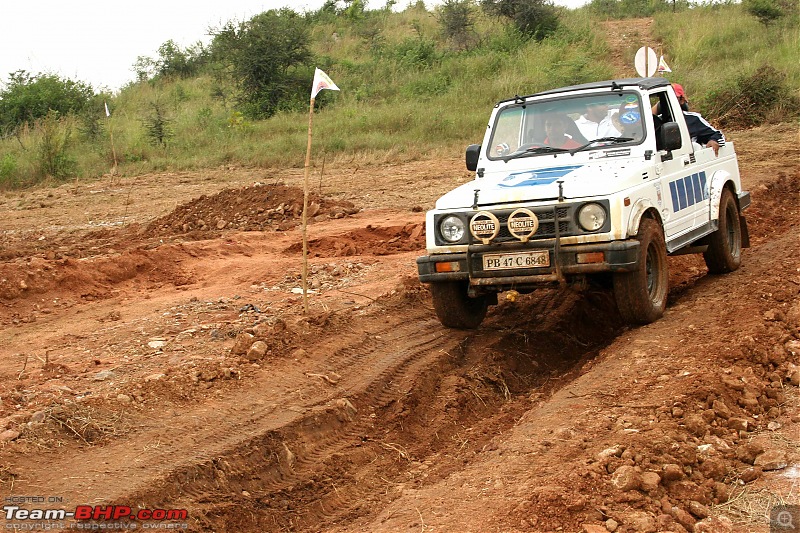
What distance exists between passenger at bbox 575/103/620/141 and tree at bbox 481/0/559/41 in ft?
73.2

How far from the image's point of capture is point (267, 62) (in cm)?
2561

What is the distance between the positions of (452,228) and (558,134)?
4.91 ft

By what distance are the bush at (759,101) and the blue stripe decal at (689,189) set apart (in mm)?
13013

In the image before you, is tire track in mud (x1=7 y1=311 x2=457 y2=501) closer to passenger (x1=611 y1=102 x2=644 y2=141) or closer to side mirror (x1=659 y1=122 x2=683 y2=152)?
passenger (x1=611 y1=102 x2=644 y2=141)

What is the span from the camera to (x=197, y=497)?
499 centimetres

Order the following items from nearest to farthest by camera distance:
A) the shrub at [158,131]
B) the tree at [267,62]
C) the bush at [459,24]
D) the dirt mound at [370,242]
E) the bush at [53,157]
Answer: the dirt mound at [370,242]
the bush at [53,157]
the shrub at [158,131]
the tree at [267,62]
the bush at [459,24]

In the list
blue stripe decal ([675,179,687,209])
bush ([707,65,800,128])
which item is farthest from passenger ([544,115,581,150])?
bush ([707,65,800,128])

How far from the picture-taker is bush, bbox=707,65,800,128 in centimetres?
2003

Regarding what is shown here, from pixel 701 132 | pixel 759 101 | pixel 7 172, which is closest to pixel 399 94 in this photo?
pixel 759 101

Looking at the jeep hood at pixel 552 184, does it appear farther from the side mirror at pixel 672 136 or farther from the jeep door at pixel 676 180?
the jeep door at pixel 676 180

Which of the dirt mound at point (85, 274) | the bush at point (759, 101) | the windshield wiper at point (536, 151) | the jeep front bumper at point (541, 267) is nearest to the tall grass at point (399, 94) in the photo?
the bush at point (759, 101)

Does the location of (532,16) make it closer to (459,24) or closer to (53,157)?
(459,24)

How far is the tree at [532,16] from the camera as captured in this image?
29.6 meters

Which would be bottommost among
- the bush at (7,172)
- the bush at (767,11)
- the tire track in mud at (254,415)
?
the tire track in mud at (254,415)
